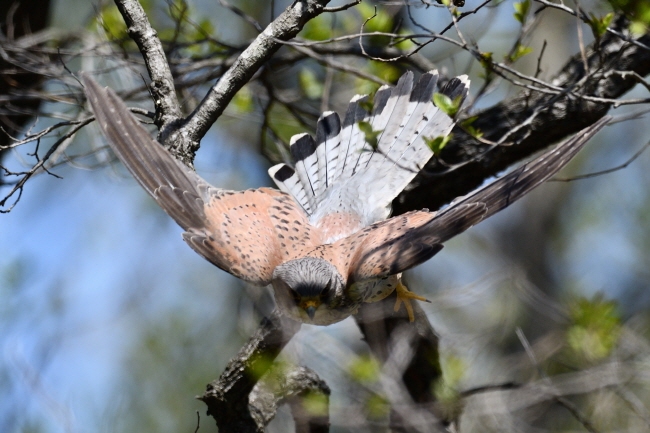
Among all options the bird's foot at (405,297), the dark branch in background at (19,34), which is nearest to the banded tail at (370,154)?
the bird's foot at (405,297)

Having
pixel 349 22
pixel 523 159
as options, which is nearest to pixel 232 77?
pixel 523 159

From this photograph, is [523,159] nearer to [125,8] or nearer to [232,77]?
[232,77]

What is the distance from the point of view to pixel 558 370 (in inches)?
243

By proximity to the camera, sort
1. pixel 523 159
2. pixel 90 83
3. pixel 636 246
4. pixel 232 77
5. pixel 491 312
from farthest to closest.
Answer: pixel 636 246 < pixel 491 312 < pixel 523 159 < pixel 232 77 < pixel 90 83

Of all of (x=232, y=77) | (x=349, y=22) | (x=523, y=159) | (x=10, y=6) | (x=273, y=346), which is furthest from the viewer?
(x=349, y=22)

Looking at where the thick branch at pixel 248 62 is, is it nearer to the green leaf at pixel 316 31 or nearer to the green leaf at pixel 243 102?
the green leaf at pixel 316 31

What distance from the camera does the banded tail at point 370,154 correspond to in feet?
13.5

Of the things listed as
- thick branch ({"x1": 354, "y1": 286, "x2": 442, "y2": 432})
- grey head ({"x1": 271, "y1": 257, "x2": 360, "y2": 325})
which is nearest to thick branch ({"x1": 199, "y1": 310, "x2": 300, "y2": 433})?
grey head ({"x1": 271, "y1": 257, "x2": 360, "y2": 325})

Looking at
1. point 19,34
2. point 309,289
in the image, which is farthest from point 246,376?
point 19,34

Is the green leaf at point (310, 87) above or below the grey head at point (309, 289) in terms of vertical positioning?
above

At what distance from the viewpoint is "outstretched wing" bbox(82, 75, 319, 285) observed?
3.20 m

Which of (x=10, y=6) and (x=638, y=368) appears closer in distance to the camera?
(x=638, y=368)

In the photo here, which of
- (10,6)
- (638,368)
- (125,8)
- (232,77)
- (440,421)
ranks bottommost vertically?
(638,368)

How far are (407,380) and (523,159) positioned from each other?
149 centimetres
